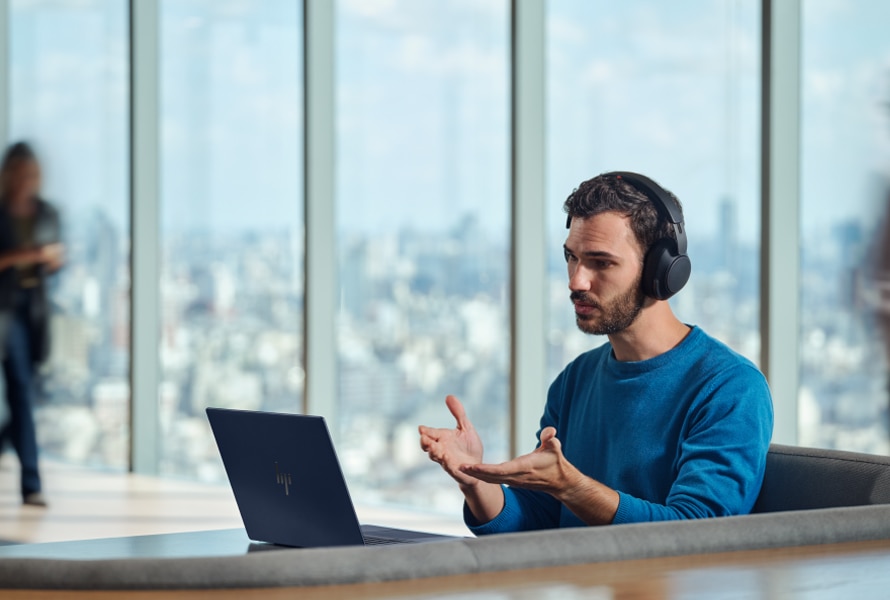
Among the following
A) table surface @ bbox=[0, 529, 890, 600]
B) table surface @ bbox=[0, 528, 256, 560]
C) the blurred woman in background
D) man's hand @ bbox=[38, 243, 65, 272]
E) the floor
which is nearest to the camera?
table surface @ bbox=[0, 529, 890, 600]

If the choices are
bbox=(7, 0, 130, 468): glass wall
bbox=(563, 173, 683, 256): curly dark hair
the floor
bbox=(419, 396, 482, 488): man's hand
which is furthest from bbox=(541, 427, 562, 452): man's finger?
bbox=(7, 0, 130, 468): glass wall

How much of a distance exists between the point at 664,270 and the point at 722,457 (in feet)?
1.00

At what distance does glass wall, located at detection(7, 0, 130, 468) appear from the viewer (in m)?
5.09

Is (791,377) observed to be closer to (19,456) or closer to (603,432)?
(603,432)

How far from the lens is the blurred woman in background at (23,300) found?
14.9 feet

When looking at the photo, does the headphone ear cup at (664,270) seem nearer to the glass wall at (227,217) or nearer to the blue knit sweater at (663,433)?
the blue knit sweater at (663,433)

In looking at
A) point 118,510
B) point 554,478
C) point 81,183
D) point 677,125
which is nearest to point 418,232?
point 677,125

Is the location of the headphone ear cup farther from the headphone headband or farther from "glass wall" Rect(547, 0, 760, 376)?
"glass wall" Rect(547, 0, 760, 376)

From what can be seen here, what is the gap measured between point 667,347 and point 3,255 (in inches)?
131

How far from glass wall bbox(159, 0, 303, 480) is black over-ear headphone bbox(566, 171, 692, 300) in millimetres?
3000

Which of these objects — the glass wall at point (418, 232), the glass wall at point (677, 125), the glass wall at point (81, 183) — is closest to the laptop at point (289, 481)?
the glass wall at point (677, 125)

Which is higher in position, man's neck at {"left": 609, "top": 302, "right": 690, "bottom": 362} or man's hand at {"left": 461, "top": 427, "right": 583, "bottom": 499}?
man's neck at {"left": 609, "top": 302, "right": 690, "bottom": 362}

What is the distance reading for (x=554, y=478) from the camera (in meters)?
1.50

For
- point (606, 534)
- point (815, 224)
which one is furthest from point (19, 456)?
point (606, 534)
